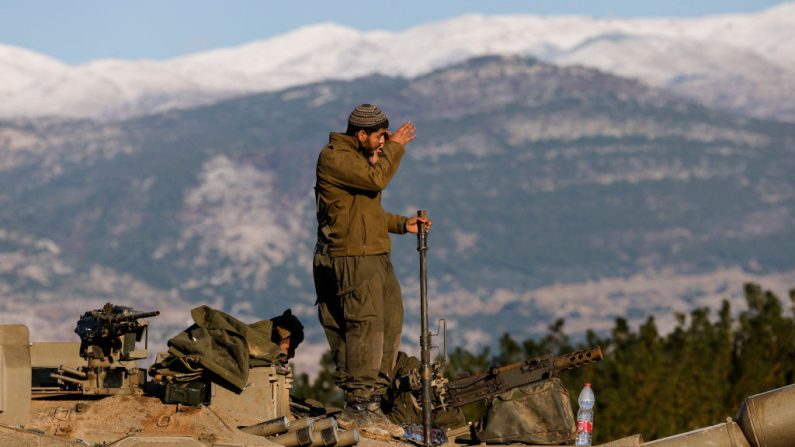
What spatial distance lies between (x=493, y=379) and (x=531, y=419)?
0.98 metres

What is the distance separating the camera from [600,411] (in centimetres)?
8338

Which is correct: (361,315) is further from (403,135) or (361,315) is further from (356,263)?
(403,135)

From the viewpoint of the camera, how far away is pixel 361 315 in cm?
1791

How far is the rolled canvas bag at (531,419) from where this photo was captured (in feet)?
56.5

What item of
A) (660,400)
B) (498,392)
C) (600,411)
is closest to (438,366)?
(498,392)

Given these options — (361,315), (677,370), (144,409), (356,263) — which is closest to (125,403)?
(144,409)

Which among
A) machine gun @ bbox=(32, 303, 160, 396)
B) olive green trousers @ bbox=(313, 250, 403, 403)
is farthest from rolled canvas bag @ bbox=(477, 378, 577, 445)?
machine gun @ bbox=(32, 303, 160, 396)

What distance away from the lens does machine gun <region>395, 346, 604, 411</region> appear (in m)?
17.7

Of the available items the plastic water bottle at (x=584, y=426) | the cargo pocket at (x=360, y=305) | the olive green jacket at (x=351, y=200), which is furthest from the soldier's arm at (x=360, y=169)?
the plastic water bottle at (x=584, y=426)

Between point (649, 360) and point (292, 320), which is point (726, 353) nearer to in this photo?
point (649, 360)

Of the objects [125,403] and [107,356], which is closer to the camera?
[125,403]

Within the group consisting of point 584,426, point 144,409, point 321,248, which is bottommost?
point 584,426

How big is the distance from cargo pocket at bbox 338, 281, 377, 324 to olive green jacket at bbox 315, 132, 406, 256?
34cm

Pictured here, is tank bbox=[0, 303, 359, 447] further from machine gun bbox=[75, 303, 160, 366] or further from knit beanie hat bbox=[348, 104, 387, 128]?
knit beanie hat bbox=[348, 104, 387, 128]
